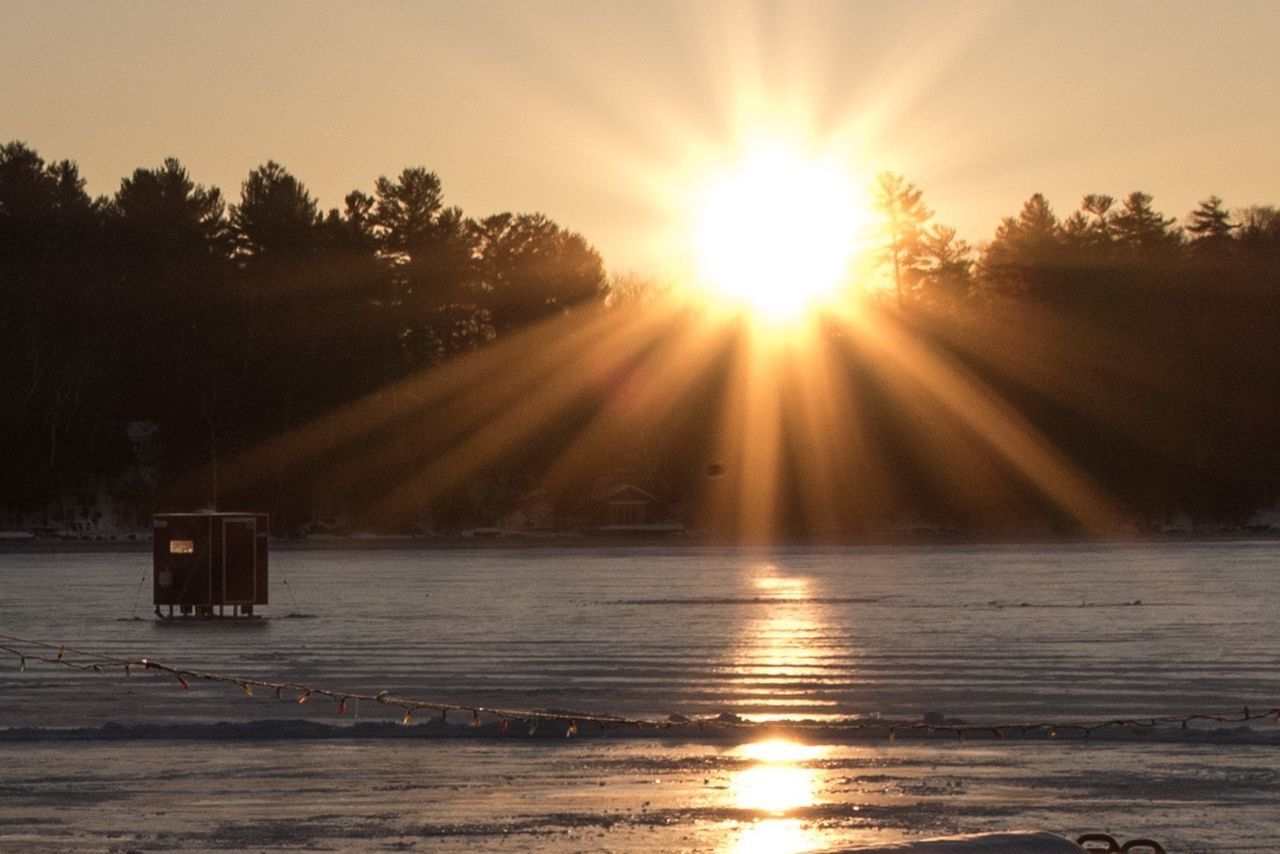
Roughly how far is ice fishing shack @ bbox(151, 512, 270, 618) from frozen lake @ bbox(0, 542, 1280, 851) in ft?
3.24

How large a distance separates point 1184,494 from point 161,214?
2076 inches

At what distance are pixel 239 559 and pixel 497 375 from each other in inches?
2523

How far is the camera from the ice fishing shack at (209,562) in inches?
1458

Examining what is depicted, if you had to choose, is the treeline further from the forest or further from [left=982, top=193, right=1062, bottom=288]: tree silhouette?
[left=982, top=193, right=1062, bottom=288]: tree silhouette

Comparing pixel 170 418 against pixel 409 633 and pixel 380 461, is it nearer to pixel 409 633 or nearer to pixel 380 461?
pixel 380 461

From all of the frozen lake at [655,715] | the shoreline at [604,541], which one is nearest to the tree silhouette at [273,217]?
the shoreline at [604,541]

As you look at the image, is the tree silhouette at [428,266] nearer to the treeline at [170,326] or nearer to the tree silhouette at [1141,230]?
the treeline at [170,326]

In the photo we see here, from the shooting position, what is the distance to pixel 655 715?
19.1m

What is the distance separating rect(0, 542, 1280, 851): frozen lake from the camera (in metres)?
13.1

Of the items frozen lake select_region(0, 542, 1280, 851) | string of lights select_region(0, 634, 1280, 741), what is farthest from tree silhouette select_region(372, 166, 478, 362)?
string of lights select_region(0, 634, 1280, 741)

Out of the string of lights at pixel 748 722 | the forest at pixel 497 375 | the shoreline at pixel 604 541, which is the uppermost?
the forest at pixel 497 375

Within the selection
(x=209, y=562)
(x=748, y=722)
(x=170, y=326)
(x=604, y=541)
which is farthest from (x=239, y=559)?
(x=170, y=326)

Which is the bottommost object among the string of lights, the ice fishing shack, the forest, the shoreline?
the string of lights

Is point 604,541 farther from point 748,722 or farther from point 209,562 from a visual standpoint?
point 748,722
